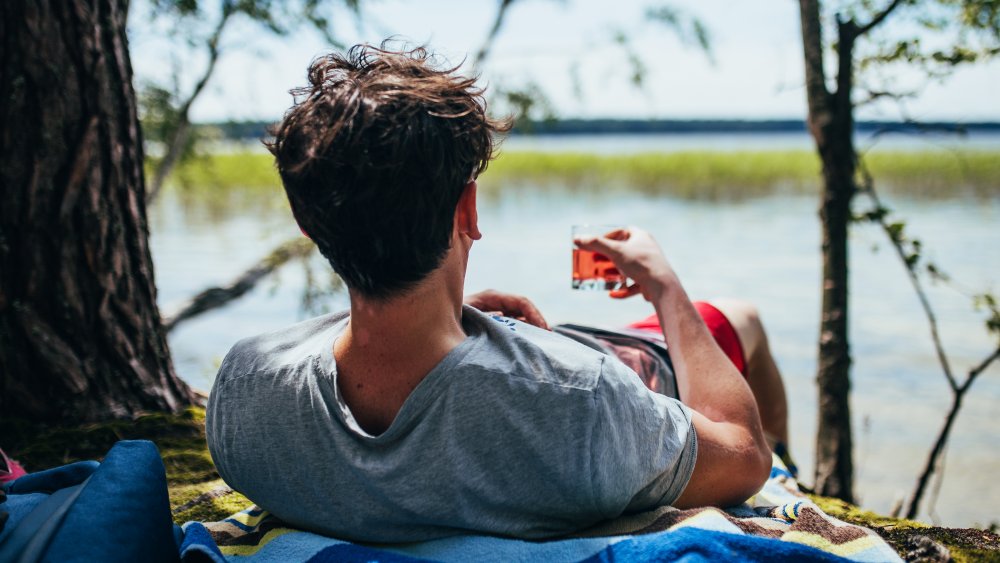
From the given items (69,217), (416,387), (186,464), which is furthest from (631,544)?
(69,217)

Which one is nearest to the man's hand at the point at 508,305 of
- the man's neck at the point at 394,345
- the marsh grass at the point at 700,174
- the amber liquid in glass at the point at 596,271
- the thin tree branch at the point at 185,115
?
the amber liquid in glass at the point at 596,271

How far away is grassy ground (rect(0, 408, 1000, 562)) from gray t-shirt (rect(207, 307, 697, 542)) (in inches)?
19.5

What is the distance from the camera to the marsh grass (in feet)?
59.0

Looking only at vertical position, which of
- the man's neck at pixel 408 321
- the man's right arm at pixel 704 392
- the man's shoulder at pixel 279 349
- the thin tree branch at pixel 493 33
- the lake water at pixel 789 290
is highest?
the thin tree branch at pixel 493 33

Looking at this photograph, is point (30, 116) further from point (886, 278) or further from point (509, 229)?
point (509, 229)

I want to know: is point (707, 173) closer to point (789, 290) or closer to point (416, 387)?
point (789, 290)

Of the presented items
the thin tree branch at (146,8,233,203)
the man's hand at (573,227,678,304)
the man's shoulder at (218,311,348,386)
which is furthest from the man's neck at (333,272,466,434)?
the thin tree branch at (146,8,233,203)

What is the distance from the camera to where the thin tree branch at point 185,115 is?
538cm

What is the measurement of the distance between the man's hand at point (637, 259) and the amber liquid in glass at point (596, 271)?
0.9 inches

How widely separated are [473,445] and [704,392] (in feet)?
1.91

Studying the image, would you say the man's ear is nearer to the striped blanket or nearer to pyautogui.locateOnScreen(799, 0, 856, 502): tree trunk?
the striped blanket

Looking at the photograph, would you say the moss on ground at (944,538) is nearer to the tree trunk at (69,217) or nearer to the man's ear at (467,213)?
the man's ear at (467,213)

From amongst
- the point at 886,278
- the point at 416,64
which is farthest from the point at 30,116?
the point at 886,278

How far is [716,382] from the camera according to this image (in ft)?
6.00
